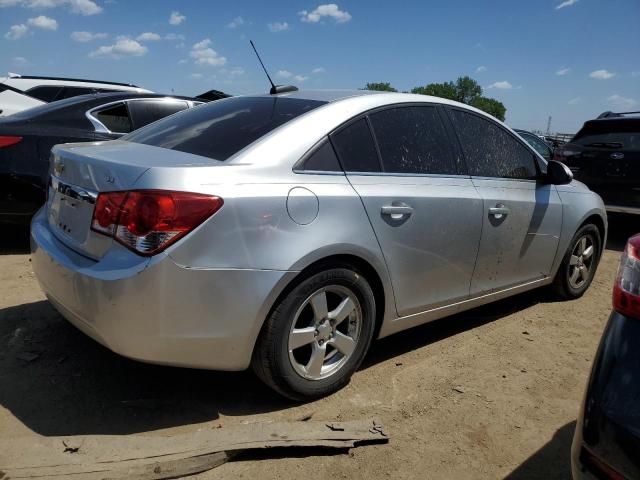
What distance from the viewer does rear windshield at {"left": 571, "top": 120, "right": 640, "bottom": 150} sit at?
277 inches

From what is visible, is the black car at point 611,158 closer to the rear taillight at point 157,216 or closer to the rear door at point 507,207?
the rear door at point 507,207

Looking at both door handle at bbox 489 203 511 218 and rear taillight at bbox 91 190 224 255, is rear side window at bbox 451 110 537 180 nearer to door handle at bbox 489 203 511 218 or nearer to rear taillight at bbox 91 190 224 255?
door handle at bbox 489 203 511 218

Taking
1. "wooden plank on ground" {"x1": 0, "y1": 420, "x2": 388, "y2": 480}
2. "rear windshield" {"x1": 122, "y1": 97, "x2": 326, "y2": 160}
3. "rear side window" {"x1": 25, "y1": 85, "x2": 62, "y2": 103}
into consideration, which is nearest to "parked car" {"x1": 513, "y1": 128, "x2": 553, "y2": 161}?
"rear windshield" {"x1": 122, "y1": 97, "x2": 326, "y2": 160}

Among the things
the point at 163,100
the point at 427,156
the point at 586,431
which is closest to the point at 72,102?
the point at 163,100

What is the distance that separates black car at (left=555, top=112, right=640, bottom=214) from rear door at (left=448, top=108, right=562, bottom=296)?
11.0 feet

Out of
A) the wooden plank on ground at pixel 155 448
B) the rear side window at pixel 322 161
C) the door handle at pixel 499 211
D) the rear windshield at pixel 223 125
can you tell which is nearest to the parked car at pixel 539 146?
the door handle at pixel 499 211

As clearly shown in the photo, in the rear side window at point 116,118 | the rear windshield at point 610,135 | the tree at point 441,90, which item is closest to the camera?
the rear side window at point 116,118

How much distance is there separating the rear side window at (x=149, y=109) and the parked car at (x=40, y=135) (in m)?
0.03

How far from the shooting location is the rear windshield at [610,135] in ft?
23.1

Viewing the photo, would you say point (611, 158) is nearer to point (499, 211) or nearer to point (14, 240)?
point (499, 211)

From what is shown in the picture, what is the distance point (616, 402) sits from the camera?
1602 millimetres

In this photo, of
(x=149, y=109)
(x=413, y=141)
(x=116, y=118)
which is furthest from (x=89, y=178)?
(x=149, y=109)

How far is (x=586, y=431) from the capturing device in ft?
5.50

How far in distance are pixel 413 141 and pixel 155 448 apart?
2118 mm
